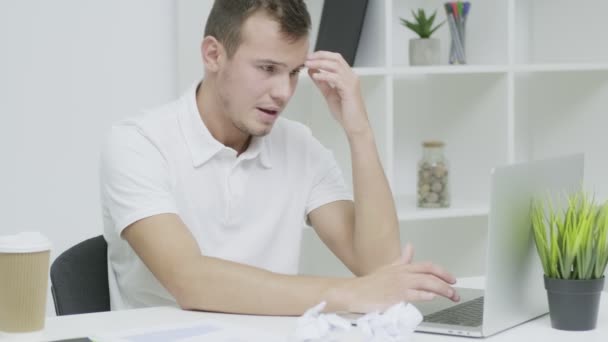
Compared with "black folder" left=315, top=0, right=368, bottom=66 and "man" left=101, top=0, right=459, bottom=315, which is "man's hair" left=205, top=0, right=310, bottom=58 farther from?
"black folder" left=315, top=0, right=368, bottom=66

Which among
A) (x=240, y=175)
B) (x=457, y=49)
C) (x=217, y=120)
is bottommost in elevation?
(x=240, y=175)

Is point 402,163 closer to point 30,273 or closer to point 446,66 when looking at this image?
point 446,66

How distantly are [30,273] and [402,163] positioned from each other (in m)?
1.87

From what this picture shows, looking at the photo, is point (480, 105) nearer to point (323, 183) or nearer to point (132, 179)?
point (323, 183)

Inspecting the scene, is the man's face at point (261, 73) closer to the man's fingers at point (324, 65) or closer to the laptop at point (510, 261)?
the man's fingers at point (324, 65)

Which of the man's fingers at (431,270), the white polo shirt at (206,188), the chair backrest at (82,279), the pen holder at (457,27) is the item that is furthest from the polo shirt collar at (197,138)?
the pen holder at (457,27)

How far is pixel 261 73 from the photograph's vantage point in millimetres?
1873

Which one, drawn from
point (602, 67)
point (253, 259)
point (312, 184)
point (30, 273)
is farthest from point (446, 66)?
point (30, 273)

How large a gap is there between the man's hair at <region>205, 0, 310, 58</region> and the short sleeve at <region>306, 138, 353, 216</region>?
0.35 metres

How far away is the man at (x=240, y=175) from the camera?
1.73 metres

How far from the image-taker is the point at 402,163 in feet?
10.0

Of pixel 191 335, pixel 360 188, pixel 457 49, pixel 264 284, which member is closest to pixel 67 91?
pixel 360 188

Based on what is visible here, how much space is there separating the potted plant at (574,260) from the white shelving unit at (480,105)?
1.26m

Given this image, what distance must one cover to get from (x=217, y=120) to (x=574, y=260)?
0.89 meters
